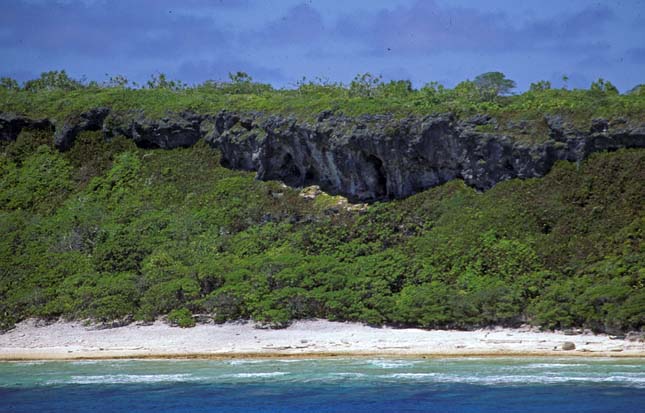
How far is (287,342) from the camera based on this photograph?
40344 mm

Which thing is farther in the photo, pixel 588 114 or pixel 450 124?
pixel 450 124

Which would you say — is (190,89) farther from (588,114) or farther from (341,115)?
(588,114)

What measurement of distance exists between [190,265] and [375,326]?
11.8m

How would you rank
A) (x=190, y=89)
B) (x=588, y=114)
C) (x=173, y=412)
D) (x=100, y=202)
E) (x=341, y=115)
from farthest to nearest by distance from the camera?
1. (x=190, y=89)
2. (x=100, y=202)
3. (x=341, y=115)
4. (x=588, y=114)
5. (x=173, y=412)

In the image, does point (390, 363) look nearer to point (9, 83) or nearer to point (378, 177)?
point (378, 177)

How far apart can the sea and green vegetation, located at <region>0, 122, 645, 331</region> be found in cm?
521

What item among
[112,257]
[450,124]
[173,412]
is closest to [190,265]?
[112,257]

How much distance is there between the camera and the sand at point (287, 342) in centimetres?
3672

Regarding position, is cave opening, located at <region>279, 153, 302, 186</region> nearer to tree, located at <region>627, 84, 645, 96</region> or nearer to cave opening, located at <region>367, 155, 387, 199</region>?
cave opening, located at <region>367, 155, 387, 199</region>

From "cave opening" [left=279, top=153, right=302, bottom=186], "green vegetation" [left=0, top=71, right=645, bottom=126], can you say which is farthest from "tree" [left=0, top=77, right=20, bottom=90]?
"cave opening" [left=279, top=153, right=302, bottom=186]

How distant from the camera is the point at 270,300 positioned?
4369 centimetres

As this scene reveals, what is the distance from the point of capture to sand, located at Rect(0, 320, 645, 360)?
36.7m

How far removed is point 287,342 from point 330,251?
30.0 feet

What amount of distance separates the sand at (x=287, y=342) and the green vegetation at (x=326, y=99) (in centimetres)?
1467
